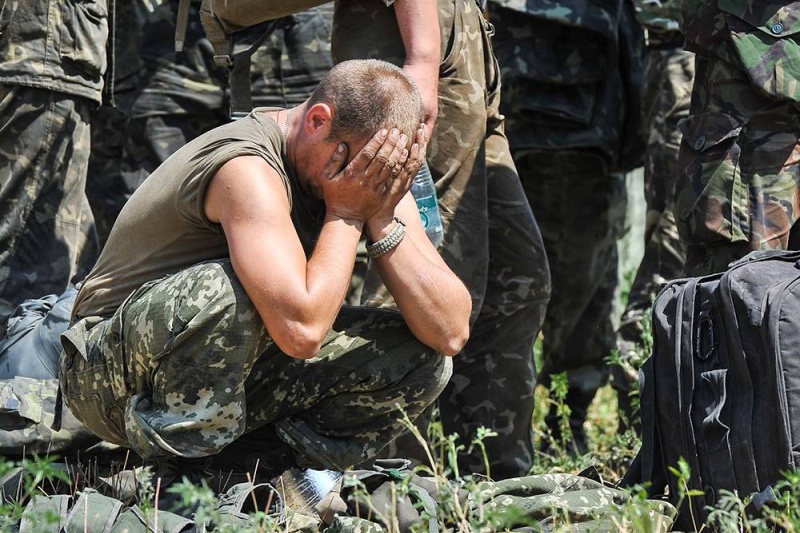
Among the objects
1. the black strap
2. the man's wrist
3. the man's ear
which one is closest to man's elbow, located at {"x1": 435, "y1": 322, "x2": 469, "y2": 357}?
the man's wrist

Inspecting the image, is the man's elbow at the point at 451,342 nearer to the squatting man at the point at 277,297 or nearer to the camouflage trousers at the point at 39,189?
the squatting man at the point at 277,297

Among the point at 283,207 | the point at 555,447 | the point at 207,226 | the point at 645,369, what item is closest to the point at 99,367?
the point at 207,226

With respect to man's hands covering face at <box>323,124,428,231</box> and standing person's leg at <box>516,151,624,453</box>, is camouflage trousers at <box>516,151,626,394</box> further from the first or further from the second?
man's hands covering face at <box>323,124,428,231</box>

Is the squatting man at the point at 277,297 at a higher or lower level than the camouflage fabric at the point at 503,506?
higher

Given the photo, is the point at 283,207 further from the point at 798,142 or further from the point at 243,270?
the point at 798,142

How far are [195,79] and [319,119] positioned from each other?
233 cm

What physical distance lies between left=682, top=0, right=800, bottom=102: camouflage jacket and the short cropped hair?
128 cm

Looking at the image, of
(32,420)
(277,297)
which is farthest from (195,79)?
(277,297)

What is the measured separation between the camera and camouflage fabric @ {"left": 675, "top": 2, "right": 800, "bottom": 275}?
4082 millimetres

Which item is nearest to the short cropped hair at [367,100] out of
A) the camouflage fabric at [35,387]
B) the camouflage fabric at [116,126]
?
the camouflage fabric at [35,387]

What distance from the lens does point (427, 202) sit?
3904 mm

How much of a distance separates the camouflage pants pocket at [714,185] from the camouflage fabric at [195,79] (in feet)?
6.41

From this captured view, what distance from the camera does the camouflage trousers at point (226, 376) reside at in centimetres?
327

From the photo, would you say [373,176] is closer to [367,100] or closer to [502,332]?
[367,100]
